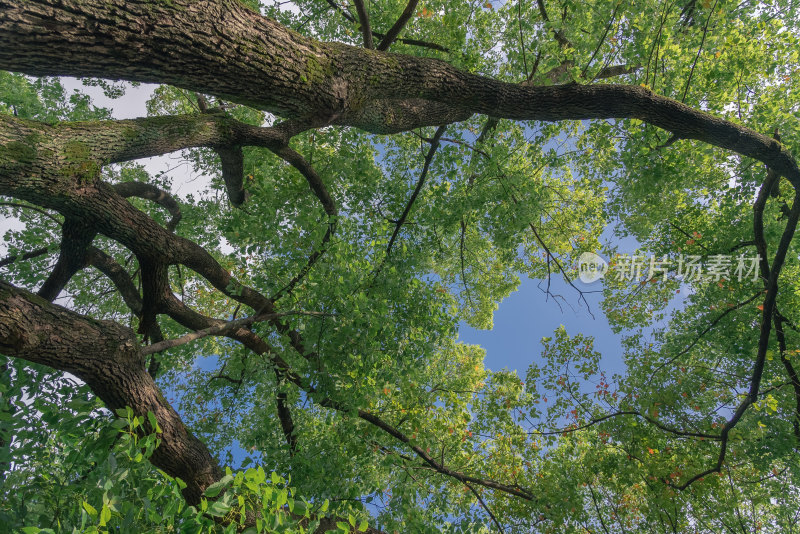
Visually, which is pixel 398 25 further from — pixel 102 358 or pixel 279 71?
pixel 102 358

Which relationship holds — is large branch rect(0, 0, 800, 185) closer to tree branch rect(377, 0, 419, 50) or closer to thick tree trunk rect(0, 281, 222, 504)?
tree branch rect(377, 0, 419, 50)

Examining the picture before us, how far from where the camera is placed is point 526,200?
7.80 metres

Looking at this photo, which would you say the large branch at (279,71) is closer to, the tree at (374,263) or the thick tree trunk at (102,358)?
the tree at (374,263)

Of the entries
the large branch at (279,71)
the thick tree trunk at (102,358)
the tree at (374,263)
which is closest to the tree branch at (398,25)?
the tree at (374,263)

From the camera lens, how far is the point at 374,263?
676cm

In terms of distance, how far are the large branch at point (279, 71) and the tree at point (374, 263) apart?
25 mm

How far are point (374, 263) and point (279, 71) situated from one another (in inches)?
129

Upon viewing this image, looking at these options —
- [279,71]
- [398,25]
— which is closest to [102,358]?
[279,71]

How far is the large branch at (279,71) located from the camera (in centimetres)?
294

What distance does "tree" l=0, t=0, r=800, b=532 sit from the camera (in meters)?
3.59

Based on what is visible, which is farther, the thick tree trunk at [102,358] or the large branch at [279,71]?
the thick tree trunk at [102,358]

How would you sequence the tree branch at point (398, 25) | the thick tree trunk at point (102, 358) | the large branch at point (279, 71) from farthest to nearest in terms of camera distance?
the tree branch at point (398, 25) < the thick tree trunk at point (102, 358) < the large branch at point (279, 71)

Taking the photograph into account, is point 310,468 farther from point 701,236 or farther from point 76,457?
point 701,236

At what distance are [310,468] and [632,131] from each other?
7040 mm
